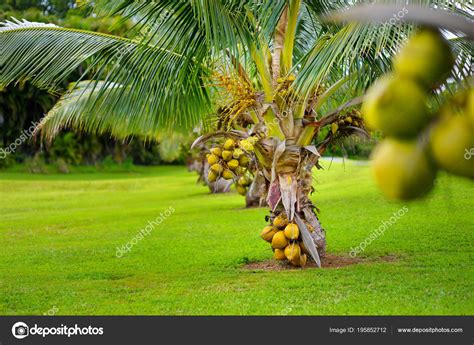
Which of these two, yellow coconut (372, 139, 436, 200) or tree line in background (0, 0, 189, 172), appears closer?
yellow coconut (372, 139, 436, 200)

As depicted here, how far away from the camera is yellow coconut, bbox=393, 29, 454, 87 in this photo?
1.03 feet

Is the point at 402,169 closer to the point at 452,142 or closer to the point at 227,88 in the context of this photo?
the point at 452,142

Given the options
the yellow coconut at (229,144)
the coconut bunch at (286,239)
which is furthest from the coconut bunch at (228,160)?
the coconut bunch at (286,239)

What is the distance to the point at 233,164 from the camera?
544 centimetres

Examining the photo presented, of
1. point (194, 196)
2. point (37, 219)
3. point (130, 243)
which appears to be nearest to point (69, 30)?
point (130, 243)

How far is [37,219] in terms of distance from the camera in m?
11.2

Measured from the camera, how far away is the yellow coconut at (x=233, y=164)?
214 inches
